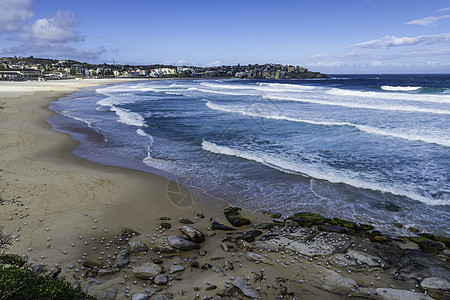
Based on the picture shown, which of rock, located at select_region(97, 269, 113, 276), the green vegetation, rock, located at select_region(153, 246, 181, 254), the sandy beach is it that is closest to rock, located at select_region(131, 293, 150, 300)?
the sandy beach

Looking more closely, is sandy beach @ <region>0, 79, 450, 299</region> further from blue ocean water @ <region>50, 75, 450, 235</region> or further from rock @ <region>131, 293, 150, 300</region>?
blue ocean water @ <region>50, 75, 450, 235</region>

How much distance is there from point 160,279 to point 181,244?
130 cm

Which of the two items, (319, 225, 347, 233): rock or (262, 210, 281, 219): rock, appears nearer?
(319, 225, 347, 233): rock

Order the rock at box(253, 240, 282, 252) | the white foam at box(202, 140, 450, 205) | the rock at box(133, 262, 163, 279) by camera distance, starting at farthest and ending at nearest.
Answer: the white foam at box(202, 140, 450, 205), the rock at box(253, 240, 282, 252), the rock at box(133, 262, 163, 279)

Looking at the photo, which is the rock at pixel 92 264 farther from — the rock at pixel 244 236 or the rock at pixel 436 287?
the rock at pixel 436 287

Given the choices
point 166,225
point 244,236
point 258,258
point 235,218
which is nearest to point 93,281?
point 166,225

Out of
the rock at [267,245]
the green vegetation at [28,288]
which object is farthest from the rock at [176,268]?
the rock at [267,245]

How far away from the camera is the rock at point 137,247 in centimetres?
640

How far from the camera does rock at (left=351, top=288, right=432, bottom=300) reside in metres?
5.06

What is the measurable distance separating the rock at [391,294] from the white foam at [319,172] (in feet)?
16.9

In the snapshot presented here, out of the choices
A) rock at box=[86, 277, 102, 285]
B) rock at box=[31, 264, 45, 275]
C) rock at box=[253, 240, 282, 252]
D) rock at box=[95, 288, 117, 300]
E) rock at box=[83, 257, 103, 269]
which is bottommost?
rock at box=[253, 240, 282, 252]

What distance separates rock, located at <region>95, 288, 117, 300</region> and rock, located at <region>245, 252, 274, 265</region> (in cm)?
277

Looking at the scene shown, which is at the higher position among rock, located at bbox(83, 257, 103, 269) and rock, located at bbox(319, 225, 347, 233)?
rock, located at bbox(319, 225, 347, 233)

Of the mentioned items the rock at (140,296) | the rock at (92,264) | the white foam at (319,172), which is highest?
the white foam at (319,172)
